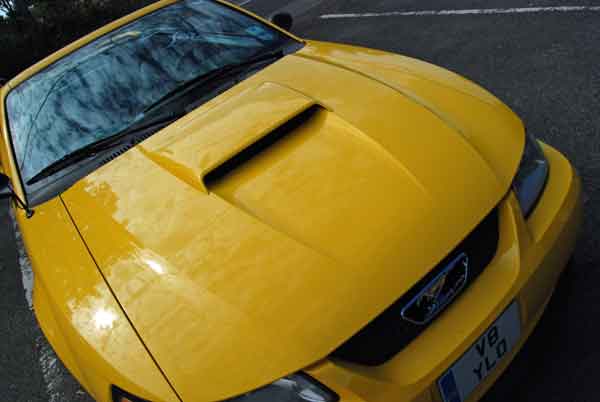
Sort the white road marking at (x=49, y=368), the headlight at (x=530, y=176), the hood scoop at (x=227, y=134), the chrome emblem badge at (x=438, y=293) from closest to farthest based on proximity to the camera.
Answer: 1. the chrome emblem badge at (x=438, y=293)
2. the headlight at (x=530, y=176)
3. the hood scoop at (x=227, y=134)
4. the white road marking at (x=49, y=368)

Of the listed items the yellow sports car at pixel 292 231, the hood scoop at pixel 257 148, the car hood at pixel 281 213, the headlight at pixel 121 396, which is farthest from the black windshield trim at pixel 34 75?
the headlight at pixel 121 396

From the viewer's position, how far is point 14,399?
9.98ft

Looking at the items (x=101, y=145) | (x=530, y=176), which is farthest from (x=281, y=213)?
(x=101, y=145)

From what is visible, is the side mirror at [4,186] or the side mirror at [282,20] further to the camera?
the side mirror at [282,20]

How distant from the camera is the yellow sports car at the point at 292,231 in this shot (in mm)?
1632

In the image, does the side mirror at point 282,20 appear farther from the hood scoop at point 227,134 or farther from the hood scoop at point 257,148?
the hood scoop at point 257,148

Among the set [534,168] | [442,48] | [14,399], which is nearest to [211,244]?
[534,168]

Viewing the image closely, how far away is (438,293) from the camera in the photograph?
1739 mm

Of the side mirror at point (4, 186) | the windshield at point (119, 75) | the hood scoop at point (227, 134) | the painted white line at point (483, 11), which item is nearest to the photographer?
the hood scoop at point (227, 134)

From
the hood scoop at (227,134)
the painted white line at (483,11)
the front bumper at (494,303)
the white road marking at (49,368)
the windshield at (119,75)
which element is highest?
the windshield at (119,75)

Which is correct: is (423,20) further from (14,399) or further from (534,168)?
(14,399)

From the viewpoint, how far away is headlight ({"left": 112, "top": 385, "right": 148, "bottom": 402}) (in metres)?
Result: 1.72

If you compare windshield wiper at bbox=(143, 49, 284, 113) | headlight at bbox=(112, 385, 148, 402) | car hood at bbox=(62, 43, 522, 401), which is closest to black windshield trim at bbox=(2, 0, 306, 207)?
windshield wiper at bbox=(143, 49, 284, 113)

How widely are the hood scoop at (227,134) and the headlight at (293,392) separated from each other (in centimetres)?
77
